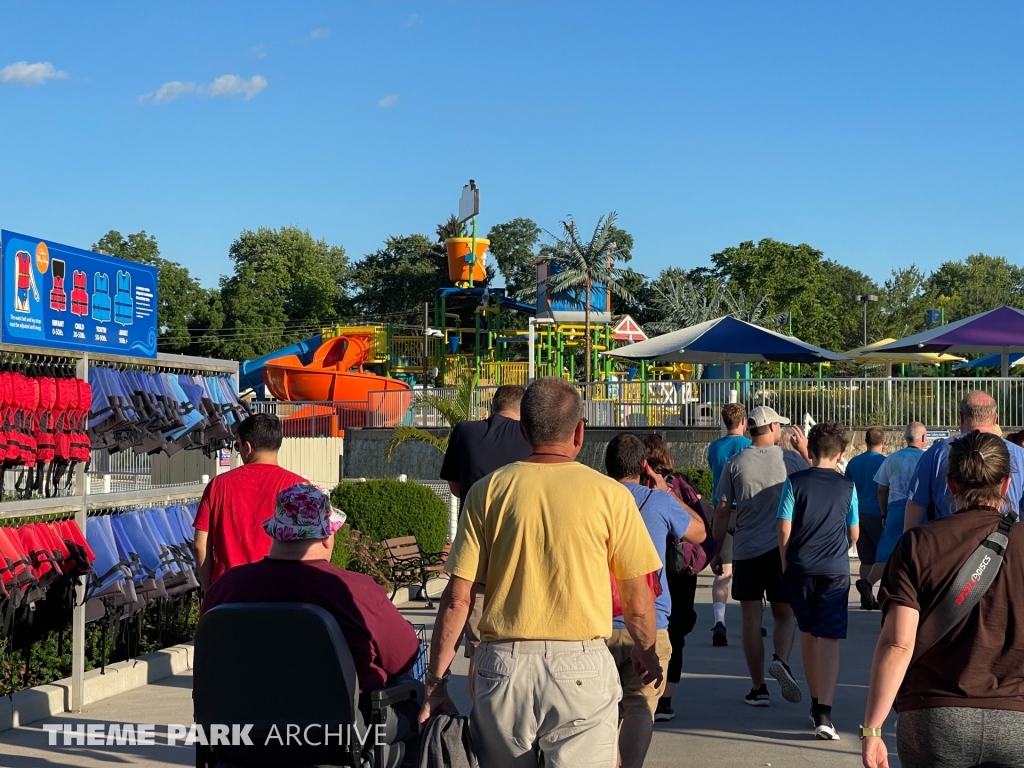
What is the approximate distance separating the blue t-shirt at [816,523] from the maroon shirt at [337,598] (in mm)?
3425

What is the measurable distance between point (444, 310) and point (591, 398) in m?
17.1

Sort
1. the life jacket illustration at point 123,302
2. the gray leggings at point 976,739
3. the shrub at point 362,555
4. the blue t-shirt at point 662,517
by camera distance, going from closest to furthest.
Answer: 1. the gray leggings at point 976,739
2. the blue t-shirt at point 662,517
3. the life jacket illustration at point 123,302
4. the shrub at point 362,555

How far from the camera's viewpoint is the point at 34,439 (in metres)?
6.98

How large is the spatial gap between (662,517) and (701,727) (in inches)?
85.3

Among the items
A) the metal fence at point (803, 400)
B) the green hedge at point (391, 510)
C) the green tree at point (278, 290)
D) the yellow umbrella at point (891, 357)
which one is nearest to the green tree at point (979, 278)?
the green tree at point (278, 290)

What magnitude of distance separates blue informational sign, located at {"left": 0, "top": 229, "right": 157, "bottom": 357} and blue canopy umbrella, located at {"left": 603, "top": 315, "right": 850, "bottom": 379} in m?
16.0

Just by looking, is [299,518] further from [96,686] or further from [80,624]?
[96,686]

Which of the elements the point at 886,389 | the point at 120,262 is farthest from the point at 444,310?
the point at 120,262

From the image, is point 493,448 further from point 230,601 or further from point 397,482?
point 397,482

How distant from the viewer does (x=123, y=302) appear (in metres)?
8.16

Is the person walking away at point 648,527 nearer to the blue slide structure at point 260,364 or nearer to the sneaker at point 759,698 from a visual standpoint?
the sneaker at point 759,698

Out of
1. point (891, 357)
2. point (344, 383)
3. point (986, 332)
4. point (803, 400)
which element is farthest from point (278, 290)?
point (986, 332)

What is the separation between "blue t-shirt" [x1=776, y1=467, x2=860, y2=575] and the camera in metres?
7.01

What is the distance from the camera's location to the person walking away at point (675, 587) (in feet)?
22.4
